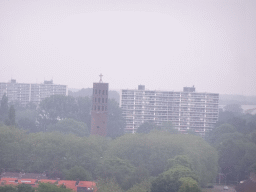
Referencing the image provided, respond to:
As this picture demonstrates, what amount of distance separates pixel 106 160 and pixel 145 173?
10.2 ft

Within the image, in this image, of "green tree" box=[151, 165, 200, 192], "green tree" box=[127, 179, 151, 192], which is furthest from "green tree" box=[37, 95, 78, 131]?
"green tree" box=[151, 165, 200, 192]

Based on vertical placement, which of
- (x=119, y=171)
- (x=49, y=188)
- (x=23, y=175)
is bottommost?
(x=23, y=175)

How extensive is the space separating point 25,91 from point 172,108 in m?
31.4

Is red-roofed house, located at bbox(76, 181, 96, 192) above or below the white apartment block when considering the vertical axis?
below

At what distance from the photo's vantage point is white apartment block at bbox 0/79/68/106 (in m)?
63.9

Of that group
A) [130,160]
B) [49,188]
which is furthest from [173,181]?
[49,188]

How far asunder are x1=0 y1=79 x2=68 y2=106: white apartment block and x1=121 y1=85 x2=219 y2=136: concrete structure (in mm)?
21234

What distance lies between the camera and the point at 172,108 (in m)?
51.2

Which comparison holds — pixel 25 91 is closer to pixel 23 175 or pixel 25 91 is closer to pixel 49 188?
pixel 23 175

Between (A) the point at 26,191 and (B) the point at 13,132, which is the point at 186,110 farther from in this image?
(A) the point at 26,191

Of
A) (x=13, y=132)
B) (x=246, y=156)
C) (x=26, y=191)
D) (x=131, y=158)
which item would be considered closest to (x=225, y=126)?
(x=246, y=156)

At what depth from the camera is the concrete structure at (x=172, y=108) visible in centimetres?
5078

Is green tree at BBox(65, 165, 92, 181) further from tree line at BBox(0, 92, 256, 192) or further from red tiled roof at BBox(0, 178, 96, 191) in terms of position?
red tiled roof at BBox(0, 178, 96, 191)

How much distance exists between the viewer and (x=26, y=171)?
22.8 metres
